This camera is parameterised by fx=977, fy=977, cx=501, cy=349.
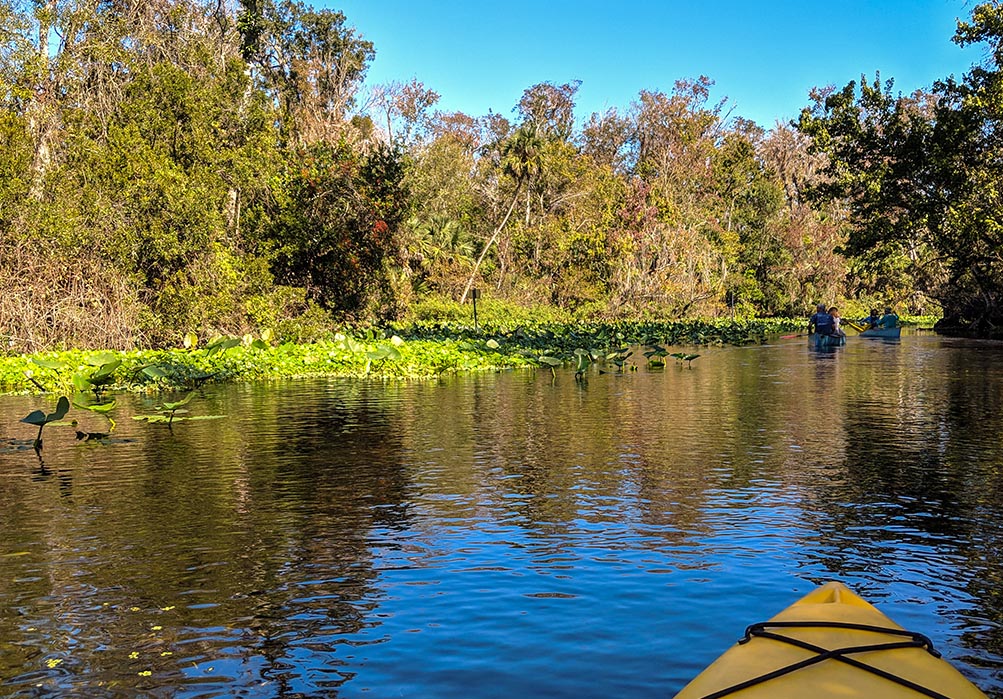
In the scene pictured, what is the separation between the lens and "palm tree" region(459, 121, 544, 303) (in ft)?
163

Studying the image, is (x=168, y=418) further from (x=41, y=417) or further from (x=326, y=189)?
(x=326, y=189)

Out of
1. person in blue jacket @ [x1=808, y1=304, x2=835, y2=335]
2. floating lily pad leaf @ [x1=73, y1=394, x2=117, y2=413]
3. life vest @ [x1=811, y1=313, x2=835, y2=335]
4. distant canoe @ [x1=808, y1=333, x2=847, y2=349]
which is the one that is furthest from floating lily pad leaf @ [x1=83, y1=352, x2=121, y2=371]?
distant canoe @ [x1=808, y1=333, x2=847, y2=349]

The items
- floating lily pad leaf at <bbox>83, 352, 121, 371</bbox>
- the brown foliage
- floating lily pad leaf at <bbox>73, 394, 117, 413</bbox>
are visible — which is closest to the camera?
floating lily pad leaf at <bbox>73, 394, 117, 413</bbox>

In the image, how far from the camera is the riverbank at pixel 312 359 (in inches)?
744

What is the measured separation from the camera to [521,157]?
50.6 metres

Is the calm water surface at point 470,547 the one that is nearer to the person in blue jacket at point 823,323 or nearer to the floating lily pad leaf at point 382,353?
the floating lily pad leaf at point 382,353

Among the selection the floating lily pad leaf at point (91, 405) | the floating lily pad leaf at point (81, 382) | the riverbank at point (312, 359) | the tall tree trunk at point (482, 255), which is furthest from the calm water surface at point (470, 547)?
the tall tree trunk at point (482, 255)

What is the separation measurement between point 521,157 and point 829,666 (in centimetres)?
4795

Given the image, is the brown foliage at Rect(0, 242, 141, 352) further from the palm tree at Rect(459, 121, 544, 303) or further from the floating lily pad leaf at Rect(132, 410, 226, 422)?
the palm tree at Rect(459, 121, 544, 303)

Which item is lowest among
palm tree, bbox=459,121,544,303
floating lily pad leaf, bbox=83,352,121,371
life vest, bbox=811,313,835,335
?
floating lily pad leaf, bbox=83,352,121,371

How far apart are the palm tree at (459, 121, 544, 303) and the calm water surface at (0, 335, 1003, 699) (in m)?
35.1

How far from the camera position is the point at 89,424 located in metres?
15.0

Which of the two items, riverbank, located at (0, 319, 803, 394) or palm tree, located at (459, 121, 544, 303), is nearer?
riverbank, located at (0, 319, 803, 394)

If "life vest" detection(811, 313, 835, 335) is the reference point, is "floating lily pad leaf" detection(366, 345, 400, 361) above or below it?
below
